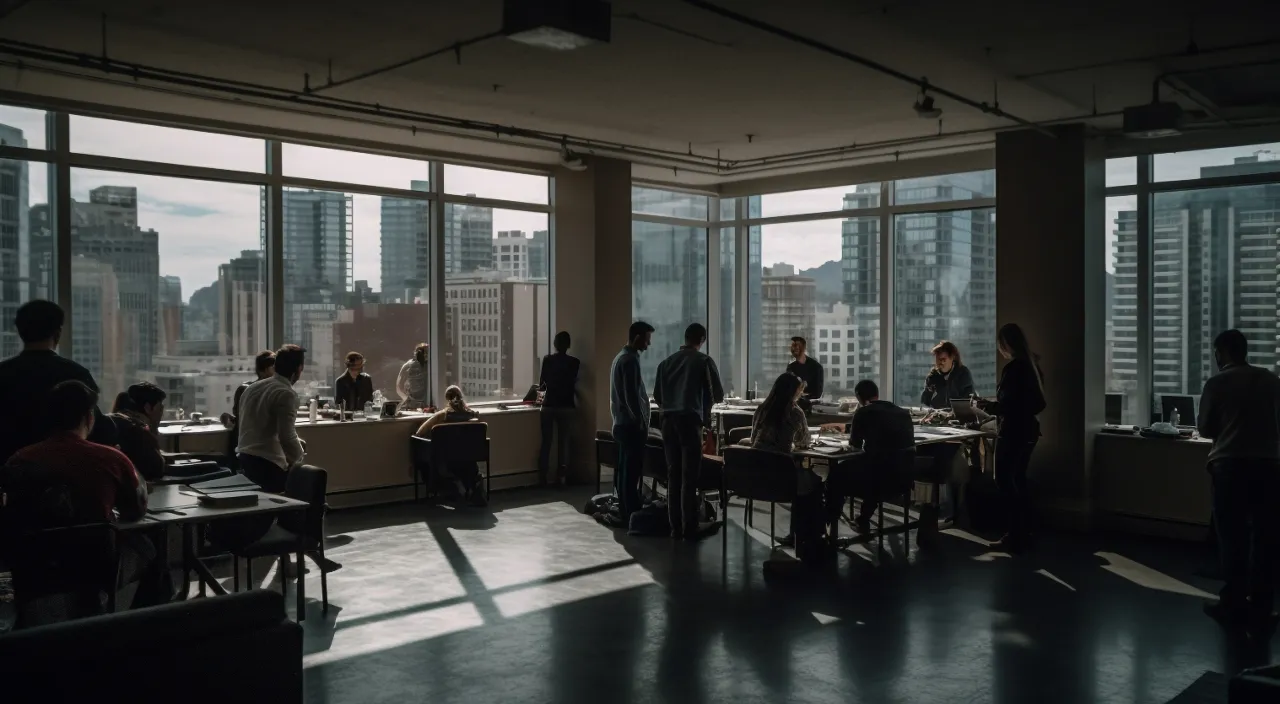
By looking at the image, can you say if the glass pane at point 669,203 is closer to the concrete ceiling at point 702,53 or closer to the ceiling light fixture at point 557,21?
the concrete ceiling at point 702,53

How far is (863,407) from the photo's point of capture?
7.36 m

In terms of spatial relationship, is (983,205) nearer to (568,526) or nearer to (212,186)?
(568,526)

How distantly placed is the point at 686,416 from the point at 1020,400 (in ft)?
8.63

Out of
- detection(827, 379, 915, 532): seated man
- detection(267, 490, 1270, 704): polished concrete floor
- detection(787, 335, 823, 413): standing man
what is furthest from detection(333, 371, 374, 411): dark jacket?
detection(827, 379, 915, 532): seated man

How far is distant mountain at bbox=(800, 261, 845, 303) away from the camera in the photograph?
1189 centimetres

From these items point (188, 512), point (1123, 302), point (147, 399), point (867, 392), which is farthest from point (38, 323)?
point (1123, 302)

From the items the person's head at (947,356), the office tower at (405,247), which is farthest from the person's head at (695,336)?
the office tower at (405,247)

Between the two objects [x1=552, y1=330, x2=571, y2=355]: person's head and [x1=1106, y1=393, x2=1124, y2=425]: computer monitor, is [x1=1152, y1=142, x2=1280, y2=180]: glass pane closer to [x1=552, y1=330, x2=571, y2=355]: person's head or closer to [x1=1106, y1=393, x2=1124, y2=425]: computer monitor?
[x1=1106, y1=393, x2=1124, y2=425]: computer monitor

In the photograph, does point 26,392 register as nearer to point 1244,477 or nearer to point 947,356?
point 1244,477

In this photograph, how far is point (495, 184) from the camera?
1109cm

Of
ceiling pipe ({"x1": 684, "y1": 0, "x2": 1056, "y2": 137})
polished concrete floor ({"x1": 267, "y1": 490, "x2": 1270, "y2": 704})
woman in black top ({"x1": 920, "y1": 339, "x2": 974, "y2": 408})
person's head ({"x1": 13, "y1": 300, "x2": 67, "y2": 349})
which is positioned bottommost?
polished concrete floor ({"x1": 267, "y1": 490, "x2": 1270, "y2": 704})

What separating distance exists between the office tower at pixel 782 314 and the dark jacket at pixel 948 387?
259 cm

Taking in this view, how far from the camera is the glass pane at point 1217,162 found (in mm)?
8531

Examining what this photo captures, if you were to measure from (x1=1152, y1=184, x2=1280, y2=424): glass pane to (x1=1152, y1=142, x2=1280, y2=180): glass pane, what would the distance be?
0.52 ft
